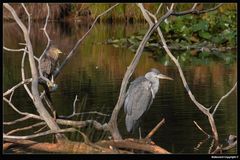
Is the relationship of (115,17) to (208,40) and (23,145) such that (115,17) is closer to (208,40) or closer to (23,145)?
(208,40)

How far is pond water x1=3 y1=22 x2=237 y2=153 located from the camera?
22.7 ft

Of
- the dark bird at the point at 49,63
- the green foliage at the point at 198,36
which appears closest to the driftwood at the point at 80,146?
the dark bird at the point at 49,63

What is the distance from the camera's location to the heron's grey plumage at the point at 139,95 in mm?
5781

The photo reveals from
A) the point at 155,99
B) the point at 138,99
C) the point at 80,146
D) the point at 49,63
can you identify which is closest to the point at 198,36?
the point at 155,99

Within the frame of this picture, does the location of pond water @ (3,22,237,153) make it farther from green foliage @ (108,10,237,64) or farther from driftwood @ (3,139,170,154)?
green foliage @ (108,10,237,64)

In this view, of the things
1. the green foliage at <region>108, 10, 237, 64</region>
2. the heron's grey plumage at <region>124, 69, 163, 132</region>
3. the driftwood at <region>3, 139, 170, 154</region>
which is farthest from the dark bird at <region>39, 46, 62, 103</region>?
the green foliage at <region>108, 10, 237, 64</region>

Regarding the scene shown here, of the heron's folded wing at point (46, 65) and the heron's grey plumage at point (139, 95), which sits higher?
the heron's folded wing at point (46, 65)

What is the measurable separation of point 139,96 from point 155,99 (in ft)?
9.73

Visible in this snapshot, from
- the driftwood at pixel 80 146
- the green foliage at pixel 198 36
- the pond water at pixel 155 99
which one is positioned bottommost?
the driftwood at pixel 80 146

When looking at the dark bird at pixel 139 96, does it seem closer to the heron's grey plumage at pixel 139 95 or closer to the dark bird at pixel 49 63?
the heron's grey plumage at pixel 139 95

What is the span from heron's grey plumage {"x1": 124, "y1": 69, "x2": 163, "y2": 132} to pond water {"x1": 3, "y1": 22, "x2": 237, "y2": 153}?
1.14 feet

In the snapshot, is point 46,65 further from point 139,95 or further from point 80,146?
point 80,146

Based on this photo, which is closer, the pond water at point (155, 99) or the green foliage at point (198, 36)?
the pond water at point (155, 99)
